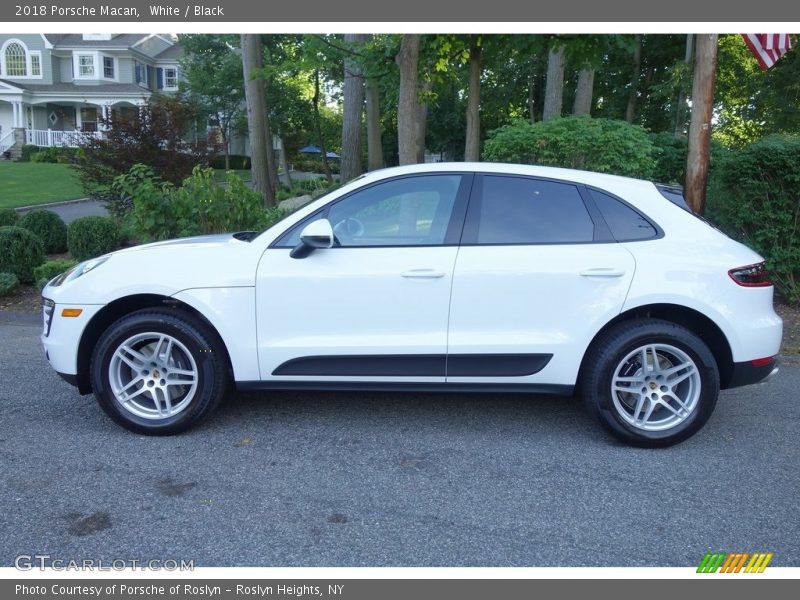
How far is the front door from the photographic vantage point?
170 inches

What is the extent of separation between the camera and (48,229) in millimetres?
11273

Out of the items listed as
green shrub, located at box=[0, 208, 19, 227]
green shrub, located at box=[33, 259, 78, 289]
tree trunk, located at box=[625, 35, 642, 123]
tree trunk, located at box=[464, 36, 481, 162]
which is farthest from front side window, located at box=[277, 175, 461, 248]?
tree trunk, located at box=[625, 35, 642, 123]

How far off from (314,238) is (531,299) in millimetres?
1377

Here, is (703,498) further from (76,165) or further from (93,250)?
(76,165)

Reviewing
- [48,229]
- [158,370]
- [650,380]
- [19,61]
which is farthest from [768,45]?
[19,61]

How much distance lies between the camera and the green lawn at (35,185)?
854 inches

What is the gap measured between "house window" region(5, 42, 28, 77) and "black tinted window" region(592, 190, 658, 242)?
4634cm

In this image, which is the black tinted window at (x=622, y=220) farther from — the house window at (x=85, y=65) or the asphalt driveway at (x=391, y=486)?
the house window at (x=85, y=65)

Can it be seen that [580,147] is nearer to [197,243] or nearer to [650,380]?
[650,380]

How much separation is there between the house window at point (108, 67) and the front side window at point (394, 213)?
42880 millimetres

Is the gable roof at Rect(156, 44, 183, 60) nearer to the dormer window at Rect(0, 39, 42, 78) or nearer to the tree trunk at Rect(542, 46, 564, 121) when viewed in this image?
the dormer window at Rect(0, 39, 42, 78)

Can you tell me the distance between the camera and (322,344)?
4.36 m

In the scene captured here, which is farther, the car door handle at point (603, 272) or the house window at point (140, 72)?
the house window at point (140, 72)

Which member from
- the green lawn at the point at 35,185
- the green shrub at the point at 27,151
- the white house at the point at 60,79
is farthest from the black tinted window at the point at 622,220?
the white house at the point at 60,79
